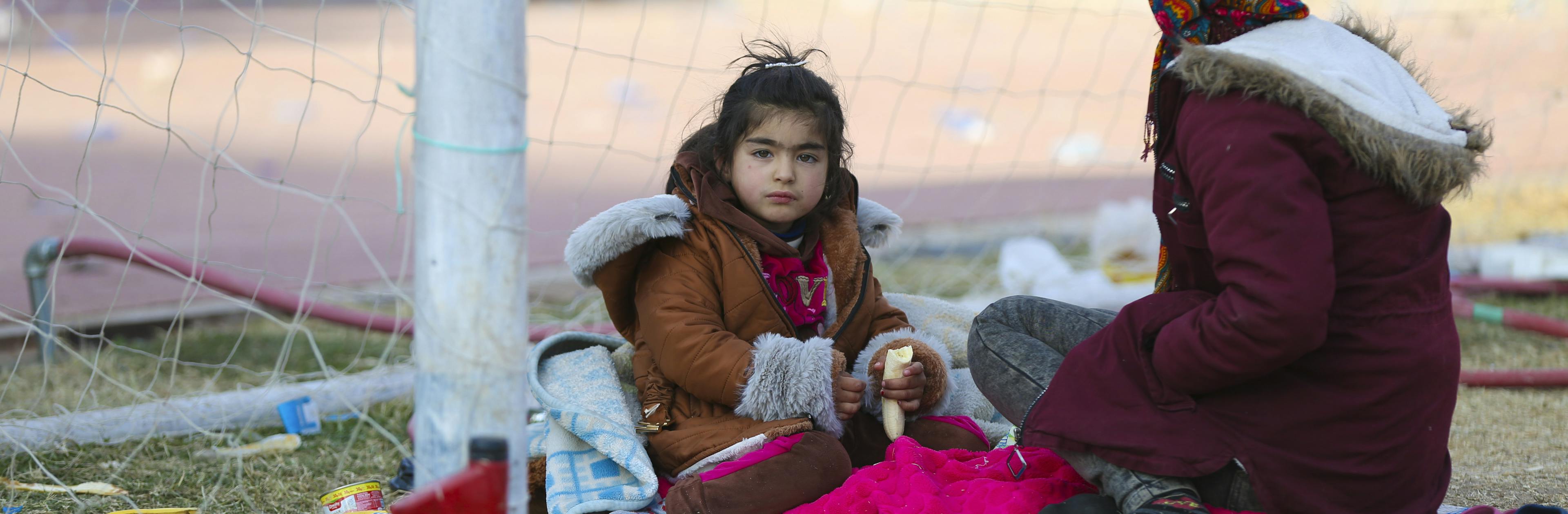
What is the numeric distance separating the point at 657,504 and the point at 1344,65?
144 cm

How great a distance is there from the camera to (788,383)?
7.15 feet

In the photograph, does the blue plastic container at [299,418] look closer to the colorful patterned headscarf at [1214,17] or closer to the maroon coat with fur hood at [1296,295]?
the maroon coat with fur hood at [1296,295]

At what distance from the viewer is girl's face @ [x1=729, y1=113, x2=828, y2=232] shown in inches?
92.6

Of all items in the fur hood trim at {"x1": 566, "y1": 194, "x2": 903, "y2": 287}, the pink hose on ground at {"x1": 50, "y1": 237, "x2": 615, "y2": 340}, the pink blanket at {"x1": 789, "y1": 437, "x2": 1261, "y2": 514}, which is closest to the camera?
the pink blanket at {"x1": 789, "y1": 437, "x2": 1261, "y2": 514}

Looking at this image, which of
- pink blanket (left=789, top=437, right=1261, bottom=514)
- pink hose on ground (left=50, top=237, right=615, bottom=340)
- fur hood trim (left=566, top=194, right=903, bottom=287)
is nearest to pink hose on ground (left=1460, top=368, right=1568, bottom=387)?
pink blanket (left=789, top=437, right=1261, bottom=514)

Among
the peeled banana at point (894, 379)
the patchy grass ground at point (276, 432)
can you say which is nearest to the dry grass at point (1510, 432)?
the patchy grass ground at point (276, 432)

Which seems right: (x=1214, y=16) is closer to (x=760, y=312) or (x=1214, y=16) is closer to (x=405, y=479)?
(x=760, y=312)

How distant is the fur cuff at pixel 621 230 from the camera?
2244 millimetres

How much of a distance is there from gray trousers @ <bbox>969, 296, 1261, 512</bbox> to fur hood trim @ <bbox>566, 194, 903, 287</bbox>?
0.65m

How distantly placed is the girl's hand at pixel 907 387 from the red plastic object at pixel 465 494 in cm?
120

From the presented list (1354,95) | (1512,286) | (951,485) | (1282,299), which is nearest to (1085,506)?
(951,485)

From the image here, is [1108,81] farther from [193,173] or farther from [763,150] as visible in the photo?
[763,150]

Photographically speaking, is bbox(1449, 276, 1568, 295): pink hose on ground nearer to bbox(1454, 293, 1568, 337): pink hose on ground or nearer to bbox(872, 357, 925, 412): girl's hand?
bbox(1454, 293, 1568, 337): pink hose on ground

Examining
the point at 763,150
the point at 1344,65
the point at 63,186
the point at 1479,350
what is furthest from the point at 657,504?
the point at 63,186
